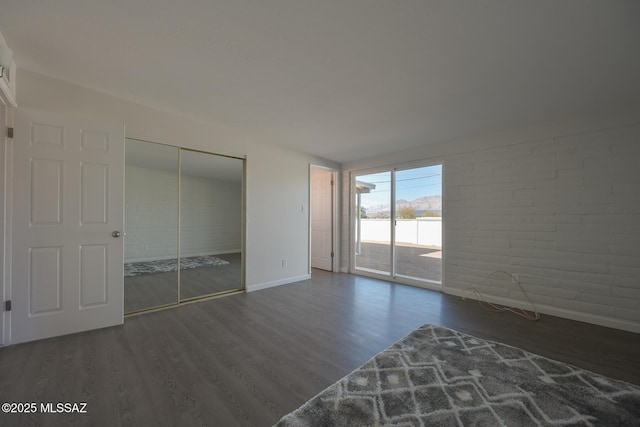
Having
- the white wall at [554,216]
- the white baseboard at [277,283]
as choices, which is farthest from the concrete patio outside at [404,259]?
the white baseboard at [277,283]

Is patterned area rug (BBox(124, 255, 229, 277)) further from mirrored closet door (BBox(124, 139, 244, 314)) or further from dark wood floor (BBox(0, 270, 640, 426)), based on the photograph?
dark wood floor (BBox(0, 270, 640, 426))

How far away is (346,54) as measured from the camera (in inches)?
79.2

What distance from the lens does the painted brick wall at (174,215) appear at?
10.9ft

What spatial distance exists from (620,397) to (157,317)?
4.08m

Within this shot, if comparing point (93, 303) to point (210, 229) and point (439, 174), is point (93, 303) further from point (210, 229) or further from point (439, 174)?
point (439, 174)

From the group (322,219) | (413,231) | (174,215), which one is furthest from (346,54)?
(322,219)

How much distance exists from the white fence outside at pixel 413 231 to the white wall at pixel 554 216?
0.35 metres

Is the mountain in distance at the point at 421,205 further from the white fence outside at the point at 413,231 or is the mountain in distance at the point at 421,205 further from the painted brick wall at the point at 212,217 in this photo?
the painted brick wall at the point at 212,217

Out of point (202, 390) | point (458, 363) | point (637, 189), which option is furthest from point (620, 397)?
point (202, 390)

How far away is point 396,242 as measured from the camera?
4680mm

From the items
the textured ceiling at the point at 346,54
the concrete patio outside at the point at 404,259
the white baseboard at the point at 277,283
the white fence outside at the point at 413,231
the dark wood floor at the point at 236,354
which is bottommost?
the dark wood floor at the point at 236,354

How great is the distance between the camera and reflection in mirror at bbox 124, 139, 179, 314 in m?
3.25

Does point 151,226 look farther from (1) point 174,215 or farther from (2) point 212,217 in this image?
(2) point 212,217

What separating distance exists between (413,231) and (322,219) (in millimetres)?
2066
